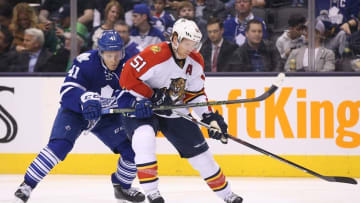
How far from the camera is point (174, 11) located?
19.1 ft

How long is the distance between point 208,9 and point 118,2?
773mm

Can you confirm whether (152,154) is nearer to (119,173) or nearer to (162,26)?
(119,173)

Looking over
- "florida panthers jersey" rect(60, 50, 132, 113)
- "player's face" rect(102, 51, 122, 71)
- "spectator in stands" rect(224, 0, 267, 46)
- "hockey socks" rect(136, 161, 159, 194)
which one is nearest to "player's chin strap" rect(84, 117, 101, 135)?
"florida panthers jersey" rect(60, 50, 132, 113)

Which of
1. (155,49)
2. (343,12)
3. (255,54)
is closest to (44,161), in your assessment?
(155,49)

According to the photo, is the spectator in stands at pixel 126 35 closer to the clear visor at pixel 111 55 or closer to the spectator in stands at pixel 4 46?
the spectator in stands at pixel 4 46

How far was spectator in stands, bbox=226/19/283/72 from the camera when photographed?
5734mm

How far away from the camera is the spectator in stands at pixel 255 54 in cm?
573

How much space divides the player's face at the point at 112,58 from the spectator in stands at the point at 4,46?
1.93 meters

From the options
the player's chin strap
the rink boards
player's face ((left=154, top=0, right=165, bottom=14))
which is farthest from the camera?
player's face ((left=154, top=0, right=165, bottom=14))

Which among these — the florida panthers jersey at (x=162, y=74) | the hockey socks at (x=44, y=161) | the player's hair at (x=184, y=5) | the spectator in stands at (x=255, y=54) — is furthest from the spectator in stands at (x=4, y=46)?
the florida panthers jersey at (x=162, y=74)

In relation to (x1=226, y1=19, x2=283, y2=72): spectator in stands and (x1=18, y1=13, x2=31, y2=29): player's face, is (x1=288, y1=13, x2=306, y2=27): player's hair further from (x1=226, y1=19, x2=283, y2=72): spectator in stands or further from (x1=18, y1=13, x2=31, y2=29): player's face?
(x1=18, y1=13, x2=31, y2=29): player's face

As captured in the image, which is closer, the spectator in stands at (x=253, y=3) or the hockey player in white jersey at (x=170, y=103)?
the hockey player in white jersey at (x=170, y=103)

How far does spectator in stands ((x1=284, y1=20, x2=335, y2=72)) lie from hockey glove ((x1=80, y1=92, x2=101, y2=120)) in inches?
85.6

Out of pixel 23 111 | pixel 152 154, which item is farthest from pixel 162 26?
pixel 152 154
